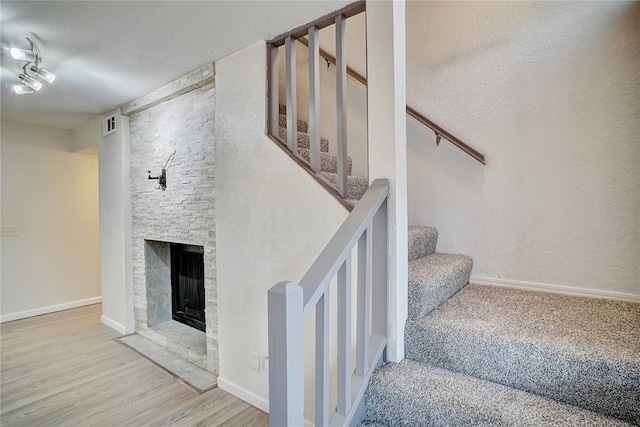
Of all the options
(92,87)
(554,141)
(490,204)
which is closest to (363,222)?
(490,204)

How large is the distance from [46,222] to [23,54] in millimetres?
3058

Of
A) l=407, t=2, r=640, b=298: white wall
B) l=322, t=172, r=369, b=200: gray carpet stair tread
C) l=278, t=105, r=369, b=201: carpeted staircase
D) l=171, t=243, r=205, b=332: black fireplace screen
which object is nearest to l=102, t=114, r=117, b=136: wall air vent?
l=171, t=243, r=205, b=332: black fireplace screen

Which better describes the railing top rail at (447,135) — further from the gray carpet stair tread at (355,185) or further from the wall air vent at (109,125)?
the wall air vent at (109,125)

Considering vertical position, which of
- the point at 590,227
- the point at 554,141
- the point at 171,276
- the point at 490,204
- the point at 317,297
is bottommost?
the point at 171,276

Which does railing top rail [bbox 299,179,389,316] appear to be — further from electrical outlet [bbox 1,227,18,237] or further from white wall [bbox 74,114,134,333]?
electrical outlet [bbox 1,227,18,237]

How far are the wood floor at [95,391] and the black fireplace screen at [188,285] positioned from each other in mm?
573

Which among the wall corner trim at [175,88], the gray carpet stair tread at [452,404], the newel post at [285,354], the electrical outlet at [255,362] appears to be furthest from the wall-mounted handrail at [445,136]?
the electrical outlet at [255,362]

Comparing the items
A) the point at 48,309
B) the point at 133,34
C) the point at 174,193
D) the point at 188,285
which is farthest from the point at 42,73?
the point at 48,309

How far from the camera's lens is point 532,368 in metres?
1.22

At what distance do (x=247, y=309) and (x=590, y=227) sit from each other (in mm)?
2157

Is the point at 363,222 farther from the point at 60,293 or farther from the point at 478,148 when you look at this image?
the point at 60,293

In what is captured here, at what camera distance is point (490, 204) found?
210 cm

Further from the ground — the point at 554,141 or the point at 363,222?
the point at 554,141

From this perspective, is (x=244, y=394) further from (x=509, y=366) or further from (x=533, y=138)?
(x=533, y=138)
